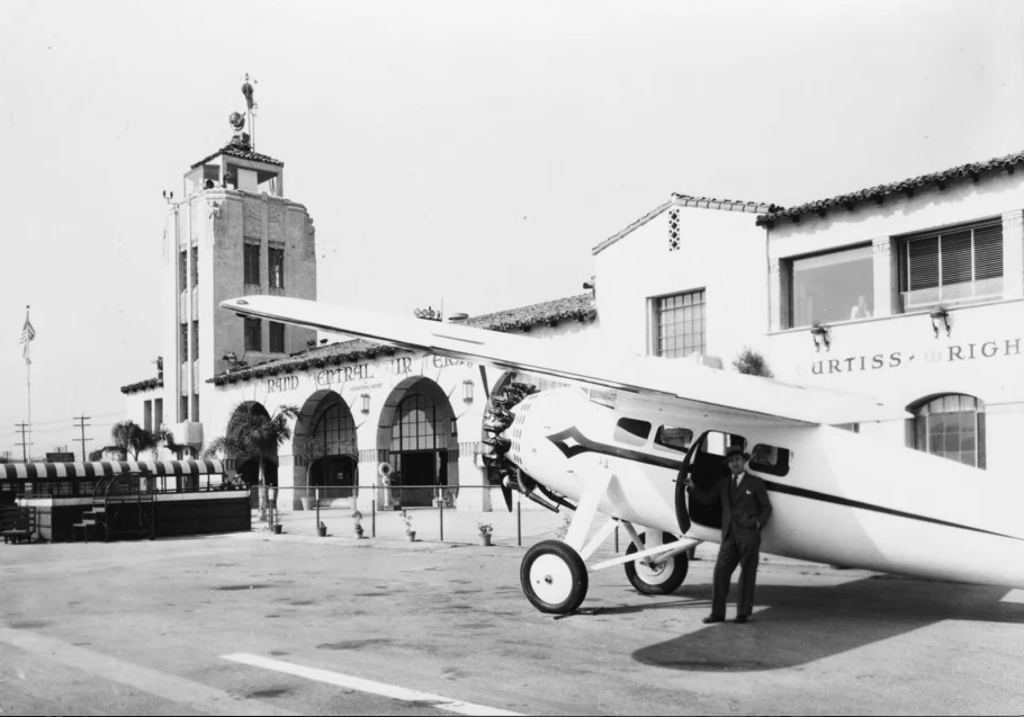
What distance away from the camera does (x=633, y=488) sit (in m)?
11.8

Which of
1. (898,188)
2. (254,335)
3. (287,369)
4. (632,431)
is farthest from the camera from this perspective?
(254,335)

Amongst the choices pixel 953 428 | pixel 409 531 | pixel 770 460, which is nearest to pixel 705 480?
pixel 770 460

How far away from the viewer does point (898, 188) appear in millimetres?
20547

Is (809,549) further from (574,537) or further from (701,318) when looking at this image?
(701,318)

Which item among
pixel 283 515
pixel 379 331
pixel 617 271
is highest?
pixel 617 271

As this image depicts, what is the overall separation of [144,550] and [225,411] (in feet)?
77.8

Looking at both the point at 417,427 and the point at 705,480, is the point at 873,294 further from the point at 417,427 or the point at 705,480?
the point at 417,427

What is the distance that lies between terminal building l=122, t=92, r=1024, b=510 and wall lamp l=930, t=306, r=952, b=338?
0.04 m

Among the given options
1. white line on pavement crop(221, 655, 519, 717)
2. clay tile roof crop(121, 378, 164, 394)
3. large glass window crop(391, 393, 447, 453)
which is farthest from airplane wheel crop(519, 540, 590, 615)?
clay tile roof crop(121, 378, 164, 394)

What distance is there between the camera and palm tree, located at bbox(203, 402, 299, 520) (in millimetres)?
39812

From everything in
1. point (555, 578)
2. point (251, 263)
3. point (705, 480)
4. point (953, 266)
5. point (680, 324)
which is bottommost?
point (555, 578)

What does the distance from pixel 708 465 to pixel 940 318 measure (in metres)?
10.8

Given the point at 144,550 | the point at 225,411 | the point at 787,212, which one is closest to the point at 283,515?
the point at 225,411

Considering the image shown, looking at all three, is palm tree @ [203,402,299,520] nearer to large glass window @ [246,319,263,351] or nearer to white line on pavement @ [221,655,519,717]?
large glass window @ [246,319,263,351]
